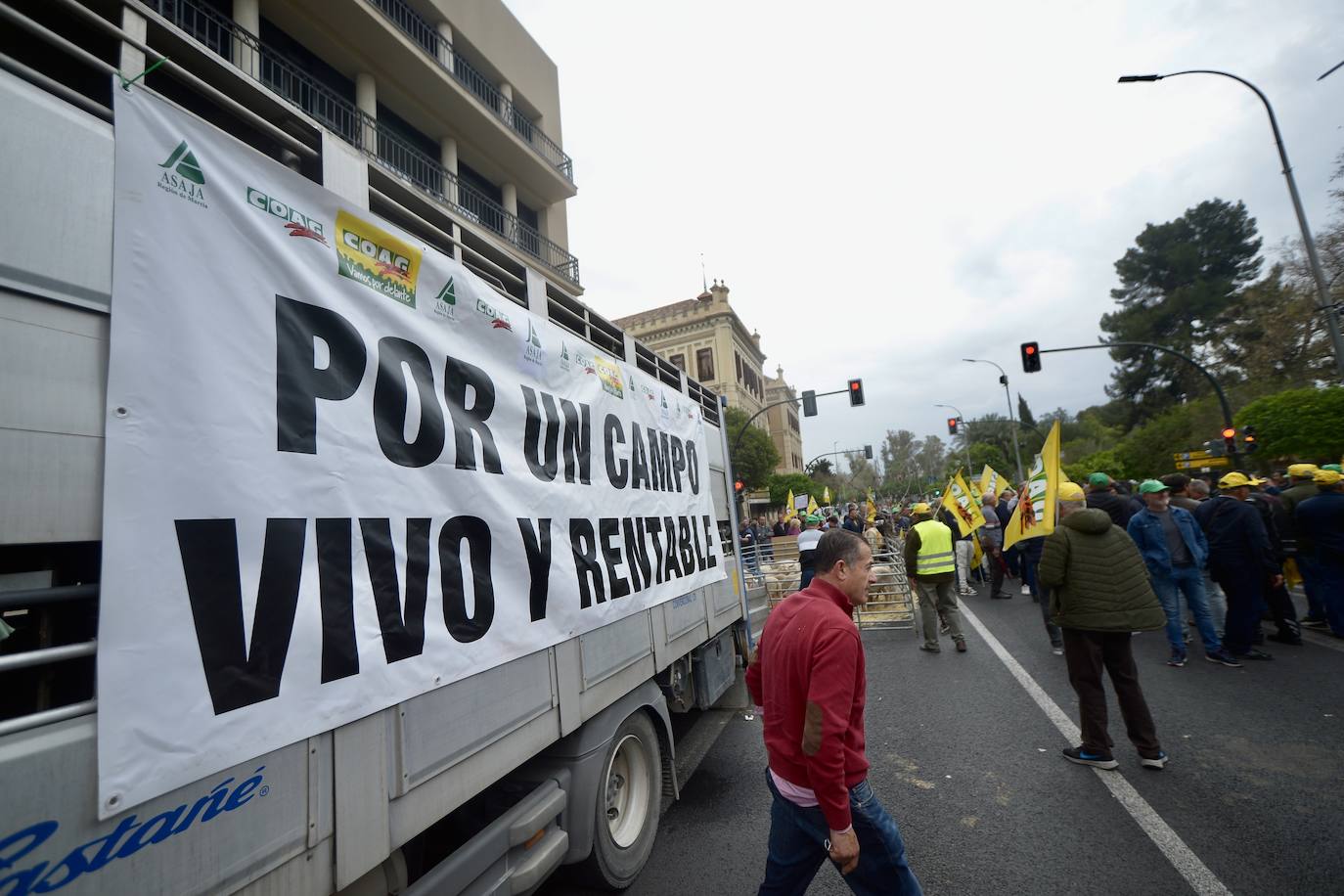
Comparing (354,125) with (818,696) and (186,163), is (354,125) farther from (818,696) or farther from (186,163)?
(818,696)

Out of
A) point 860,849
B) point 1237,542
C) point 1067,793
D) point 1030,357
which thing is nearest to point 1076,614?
point 1067,793

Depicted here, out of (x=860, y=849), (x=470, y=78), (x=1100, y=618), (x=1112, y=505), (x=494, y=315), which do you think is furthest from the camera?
(x=470, y=78)

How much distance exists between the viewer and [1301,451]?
1622 centimetres

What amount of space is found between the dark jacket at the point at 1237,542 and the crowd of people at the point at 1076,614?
13mm

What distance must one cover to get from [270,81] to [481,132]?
4.81 m

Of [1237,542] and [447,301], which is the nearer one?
[447,301]

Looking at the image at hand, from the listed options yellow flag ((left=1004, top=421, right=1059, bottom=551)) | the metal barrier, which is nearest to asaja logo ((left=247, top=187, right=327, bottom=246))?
yellow flag ((left=1004, top=421, right=1059, bottom=551))

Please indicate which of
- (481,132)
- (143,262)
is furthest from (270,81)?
(143,262)

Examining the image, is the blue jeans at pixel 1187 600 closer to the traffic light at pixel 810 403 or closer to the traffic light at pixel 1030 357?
the traffic light at pixel 1030 357

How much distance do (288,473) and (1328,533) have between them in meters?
8.90

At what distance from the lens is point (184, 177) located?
1629mm

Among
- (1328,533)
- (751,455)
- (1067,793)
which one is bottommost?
(1067,793)

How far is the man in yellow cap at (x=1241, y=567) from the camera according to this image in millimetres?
5934

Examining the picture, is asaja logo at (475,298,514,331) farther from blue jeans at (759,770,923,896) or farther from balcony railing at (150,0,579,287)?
balcony railing at (150,0,579,287)
